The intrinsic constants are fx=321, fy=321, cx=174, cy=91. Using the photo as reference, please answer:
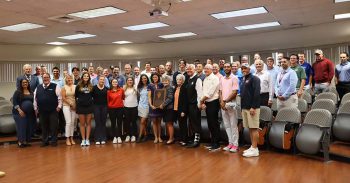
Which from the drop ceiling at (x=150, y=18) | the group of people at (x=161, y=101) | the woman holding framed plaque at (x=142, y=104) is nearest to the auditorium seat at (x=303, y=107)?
the group of people at (x=161, y=101)

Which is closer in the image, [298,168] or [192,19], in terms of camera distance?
[298,168]

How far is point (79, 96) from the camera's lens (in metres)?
6.43

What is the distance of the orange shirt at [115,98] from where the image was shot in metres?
6.70

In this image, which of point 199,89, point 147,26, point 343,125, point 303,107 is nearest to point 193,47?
point 147,26

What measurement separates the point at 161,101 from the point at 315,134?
2938 millimetres

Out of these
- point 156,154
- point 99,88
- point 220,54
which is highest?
point 220,54

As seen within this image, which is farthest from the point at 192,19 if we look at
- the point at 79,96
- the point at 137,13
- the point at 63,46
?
the point at 63,46

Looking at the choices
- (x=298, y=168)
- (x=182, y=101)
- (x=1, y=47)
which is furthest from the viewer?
(x=1, y=47)

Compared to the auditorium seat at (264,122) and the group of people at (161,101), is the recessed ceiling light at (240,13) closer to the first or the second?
the group of people at (161,101)

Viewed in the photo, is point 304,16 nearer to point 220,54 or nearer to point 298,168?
point 220,54

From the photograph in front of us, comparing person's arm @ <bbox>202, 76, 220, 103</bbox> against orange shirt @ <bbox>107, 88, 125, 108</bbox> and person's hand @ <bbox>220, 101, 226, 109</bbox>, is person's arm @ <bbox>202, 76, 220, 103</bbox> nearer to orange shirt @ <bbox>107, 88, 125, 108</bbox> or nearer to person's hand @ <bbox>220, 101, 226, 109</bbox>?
person's hand @ <bbox>220, 101, 226, 109</bbox>

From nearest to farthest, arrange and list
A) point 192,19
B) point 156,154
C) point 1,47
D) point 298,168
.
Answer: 1. point 298,168
2. point 156,154
3. point 192,19
4. point 1,47

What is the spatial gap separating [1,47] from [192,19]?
7.57 m

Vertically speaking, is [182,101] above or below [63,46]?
below
